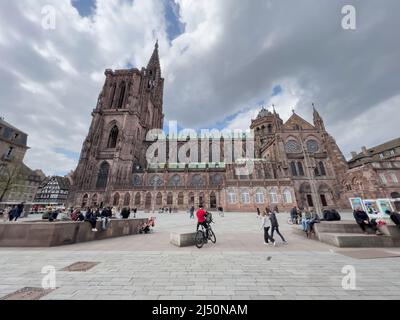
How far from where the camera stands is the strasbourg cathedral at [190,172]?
30.5 m

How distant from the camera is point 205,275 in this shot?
350cm

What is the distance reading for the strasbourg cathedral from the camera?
1202 inches

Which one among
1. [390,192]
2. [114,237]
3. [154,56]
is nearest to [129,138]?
[114,237]

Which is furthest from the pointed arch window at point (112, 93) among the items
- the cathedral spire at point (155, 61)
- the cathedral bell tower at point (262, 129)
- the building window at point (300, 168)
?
the building window at point (300, 168)

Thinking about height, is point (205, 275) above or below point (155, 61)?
below

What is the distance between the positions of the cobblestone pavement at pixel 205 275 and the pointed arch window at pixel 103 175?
35.8 m

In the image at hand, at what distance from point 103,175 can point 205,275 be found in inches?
1643

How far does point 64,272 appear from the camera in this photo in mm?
3645

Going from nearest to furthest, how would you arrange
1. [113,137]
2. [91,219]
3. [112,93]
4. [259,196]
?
[91,219]
[259,196]
[113,137]
[112,93]

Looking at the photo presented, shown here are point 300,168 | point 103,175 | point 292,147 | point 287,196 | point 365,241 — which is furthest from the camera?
point 103,175

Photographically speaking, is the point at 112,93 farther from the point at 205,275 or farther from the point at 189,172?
the point at 205,275

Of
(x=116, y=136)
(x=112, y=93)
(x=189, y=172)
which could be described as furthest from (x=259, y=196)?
(x=112, y=93)

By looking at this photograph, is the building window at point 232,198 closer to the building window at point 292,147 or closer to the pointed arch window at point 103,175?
the building window at point 292,147
